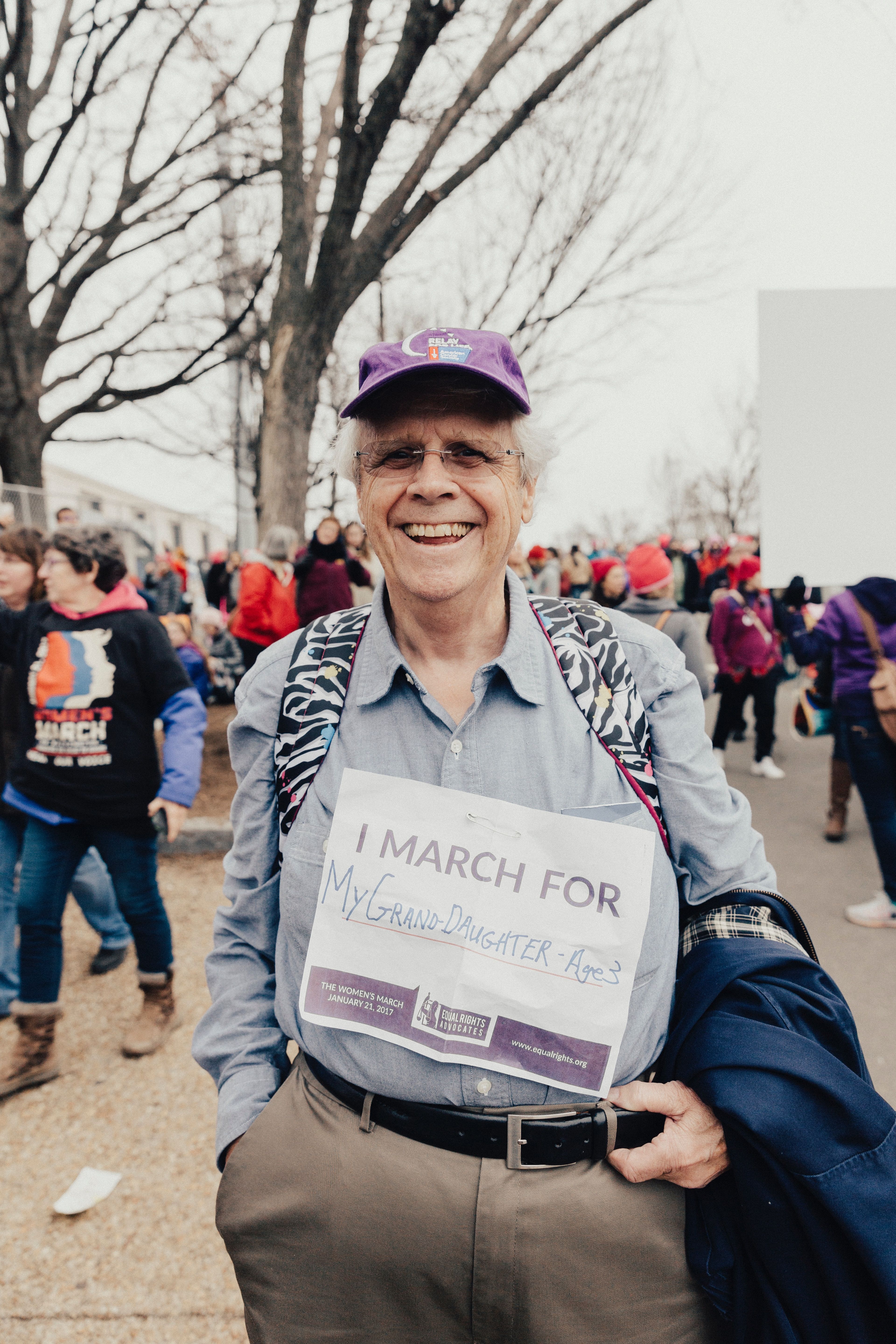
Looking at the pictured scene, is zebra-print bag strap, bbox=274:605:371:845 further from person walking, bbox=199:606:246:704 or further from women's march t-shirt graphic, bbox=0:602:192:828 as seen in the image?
person walking, bbox=199:606:246:704

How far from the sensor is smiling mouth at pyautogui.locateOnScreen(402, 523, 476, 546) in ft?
4.41

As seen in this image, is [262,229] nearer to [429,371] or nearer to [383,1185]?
[429,371]

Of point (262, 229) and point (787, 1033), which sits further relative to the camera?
point (262, 229)

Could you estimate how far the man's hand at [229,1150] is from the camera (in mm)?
1305

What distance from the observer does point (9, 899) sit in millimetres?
3342

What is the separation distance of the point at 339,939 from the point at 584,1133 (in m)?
0.45

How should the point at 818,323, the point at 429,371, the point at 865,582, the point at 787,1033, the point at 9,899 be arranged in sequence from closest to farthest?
1. the point at 787,1033
2. the point at 429,371
3. the point at 818,323
4. the point at 9,899
5. the point at 865,582

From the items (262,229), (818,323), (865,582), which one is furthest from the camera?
(262,229)

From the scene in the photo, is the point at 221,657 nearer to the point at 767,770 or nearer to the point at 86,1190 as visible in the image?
the point at 767,770

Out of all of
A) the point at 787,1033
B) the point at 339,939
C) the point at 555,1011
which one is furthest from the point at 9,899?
the point at 787,1033

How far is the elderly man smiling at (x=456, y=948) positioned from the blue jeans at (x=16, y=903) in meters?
2.09

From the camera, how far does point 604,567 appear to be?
27.2ft

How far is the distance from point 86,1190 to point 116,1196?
0.09 meters

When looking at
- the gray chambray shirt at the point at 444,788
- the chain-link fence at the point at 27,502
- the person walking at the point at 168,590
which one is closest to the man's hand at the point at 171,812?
the gray chambray shirt at the point at 444,788
